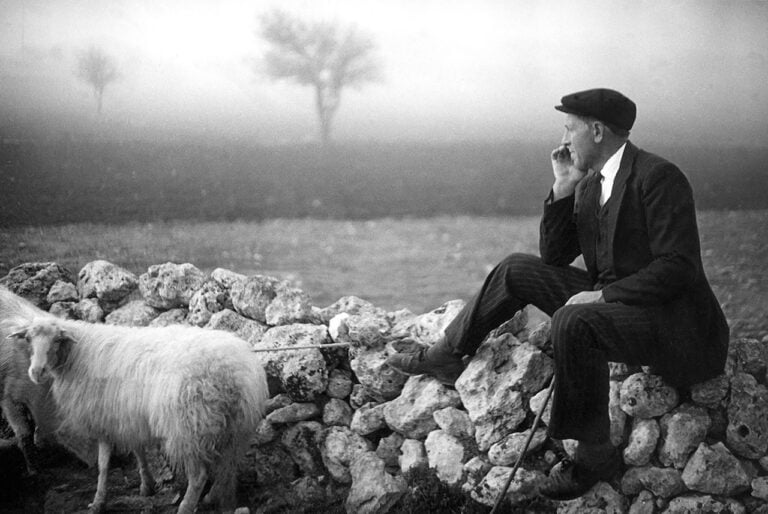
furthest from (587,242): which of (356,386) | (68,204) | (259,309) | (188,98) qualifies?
(68,204)

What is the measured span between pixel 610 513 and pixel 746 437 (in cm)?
77

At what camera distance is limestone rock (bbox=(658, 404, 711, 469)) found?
3309 mm

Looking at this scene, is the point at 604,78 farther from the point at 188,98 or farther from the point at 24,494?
the point at 24,494

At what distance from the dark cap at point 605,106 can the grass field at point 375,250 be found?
66.8 inches

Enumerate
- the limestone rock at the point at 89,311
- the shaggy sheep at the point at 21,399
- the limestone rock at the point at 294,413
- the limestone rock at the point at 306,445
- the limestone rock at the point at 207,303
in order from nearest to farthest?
the limestone rock at the point at 306,445 → the limestone rock at the point at 294,413 → the shaggy sheep at the point at 21,399 → the limestone rock at the point at 207,303 → the limestone rock at the point at 89,311

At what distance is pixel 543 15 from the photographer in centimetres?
496

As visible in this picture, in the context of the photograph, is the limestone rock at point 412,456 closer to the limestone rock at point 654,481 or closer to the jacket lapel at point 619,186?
the limestone rock at point 654,481

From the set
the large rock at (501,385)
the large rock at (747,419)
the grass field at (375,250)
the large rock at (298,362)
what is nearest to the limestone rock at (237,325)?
the large rock at (298,362)

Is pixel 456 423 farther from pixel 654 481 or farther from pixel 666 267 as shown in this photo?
pixel 666 267

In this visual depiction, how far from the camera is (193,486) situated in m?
3.95

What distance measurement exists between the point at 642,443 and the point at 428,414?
49.4 inches

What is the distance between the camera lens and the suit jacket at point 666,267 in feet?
9.90

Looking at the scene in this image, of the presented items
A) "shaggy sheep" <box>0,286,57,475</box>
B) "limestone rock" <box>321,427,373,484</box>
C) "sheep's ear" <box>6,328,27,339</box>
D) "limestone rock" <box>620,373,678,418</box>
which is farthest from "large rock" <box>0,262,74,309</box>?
"limestone rock" <box>620,373,678,418</box>

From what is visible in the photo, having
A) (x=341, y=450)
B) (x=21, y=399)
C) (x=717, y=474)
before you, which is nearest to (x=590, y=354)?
(x=717, y=474)
